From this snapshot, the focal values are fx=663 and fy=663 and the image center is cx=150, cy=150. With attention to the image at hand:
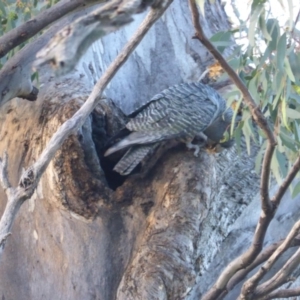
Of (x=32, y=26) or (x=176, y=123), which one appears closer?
(x=32, y=26)

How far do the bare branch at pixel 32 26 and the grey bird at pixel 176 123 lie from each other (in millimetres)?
486

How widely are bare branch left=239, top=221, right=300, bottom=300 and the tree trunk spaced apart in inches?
11.7

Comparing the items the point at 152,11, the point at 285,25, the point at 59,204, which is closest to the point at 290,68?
the point at 285,25

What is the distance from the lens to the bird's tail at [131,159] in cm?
196

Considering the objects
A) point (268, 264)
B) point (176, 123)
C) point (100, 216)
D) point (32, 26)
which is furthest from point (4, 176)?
point (176, 123)

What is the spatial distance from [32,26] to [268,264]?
0.79m

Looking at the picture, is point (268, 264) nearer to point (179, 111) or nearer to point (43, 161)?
point (43, 161)

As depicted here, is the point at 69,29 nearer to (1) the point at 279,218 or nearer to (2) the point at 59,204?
(2) the point at 59,204

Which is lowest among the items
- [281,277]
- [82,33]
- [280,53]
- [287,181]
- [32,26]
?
[281,277]

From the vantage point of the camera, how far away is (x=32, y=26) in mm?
1593

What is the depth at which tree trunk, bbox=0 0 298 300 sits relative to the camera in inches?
73.1

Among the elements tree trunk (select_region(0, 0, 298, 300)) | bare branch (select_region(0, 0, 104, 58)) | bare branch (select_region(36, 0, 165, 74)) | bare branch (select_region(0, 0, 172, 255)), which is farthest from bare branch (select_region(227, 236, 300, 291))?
bare branch (select_region(36, 0, 165, 74))

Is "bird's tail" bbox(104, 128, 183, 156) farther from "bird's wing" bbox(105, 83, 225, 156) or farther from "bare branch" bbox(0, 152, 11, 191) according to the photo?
"bare branch" bbox(0, 152, 11, 191)

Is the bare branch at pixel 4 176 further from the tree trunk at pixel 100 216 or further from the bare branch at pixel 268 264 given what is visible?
the bare branch at pixel 268 264
